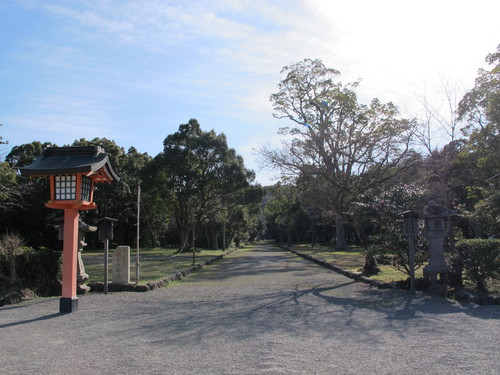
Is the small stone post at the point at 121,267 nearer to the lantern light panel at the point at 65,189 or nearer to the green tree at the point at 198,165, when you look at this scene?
the lantern light panel at the point at 65,189

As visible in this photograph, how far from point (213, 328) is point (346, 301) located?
12.8 feet

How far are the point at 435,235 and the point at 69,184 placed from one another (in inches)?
365

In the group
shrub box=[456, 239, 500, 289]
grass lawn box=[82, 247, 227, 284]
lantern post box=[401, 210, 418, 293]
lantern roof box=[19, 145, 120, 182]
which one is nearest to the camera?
lantern roof box=[19, 145, 120, 182]

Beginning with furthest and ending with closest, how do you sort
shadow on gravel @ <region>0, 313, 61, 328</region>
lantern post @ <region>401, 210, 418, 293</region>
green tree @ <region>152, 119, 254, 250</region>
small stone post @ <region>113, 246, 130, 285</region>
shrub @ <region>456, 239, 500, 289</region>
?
green tree @ <region>152, 119, 254, 250</region> → small stone post @ <region>113, 246, 130, 285</region> → lantern post @ <region>401, 210, 418, 293</region> → shrub @ <region>456, 239, 500, 289</region> → shadow on gravel @ <region>0, 313, 61, 328</region>

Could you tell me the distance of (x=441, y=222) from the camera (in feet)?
36.9

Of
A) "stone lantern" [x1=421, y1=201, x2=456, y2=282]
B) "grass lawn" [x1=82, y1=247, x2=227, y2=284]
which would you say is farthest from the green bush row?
"stone lantern" [x1=421, y1=201, x2=456, y2=282]

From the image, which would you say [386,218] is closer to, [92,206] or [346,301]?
[346,301]

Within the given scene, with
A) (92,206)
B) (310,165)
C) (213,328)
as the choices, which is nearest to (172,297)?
(92,206)

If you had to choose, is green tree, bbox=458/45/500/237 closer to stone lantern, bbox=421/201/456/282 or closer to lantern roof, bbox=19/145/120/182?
stone lantern, bbox=421/201/456/282

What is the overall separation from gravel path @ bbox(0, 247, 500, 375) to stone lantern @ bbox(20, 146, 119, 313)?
68 cm

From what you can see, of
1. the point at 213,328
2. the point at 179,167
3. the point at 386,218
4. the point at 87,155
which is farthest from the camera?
the point at 179,167

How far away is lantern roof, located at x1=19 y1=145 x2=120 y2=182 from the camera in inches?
330

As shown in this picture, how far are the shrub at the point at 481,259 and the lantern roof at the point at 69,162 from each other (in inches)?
344

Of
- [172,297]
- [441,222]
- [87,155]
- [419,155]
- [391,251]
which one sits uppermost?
[419,155]
